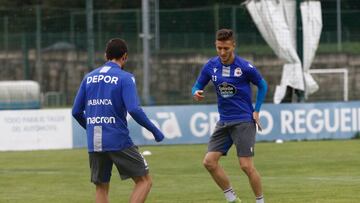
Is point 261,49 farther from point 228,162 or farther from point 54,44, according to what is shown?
point 228,162

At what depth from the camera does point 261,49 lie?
31766 mm

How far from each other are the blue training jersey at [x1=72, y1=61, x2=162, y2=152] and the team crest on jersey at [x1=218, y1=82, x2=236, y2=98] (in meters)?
2.16

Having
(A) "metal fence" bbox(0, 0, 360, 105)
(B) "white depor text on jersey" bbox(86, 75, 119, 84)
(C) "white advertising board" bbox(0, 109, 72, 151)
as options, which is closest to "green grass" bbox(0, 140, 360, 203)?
(C) "white advertising board" bbox(0, 109, 72, 151)

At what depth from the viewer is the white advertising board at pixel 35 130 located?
2423cm

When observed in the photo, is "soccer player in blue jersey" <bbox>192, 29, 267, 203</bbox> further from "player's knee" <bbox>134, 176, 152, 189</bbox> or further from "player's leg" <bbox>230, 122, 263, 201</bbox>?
"player's knee" <bbox>134, 176, 152, 189</bbox>

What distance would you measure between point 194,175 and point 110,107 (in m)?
6.83

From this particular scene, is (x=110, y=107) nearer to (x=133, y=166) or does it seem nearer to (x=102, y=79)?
(x=102, y=79)

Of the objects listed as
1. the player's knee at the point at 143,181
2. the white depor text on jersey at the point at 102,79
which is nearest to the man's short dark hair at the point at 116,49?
the white depor text on jersey at the point at 102,79

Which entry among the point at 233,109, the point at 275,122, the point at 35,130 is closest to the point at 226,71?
the point at 233,109

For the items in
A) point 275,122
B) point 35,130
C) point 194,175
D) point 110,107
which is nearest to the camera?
point 110,107

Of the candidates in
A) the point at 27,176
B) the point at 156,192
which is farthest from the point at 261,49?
the point at 156,192

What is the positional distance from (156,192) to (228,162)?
5280 millimetres

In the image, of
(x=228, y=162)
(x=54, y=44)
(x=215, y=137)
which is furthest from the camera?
(x=54, y=44)

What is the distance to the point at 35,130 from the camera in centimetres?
2444
